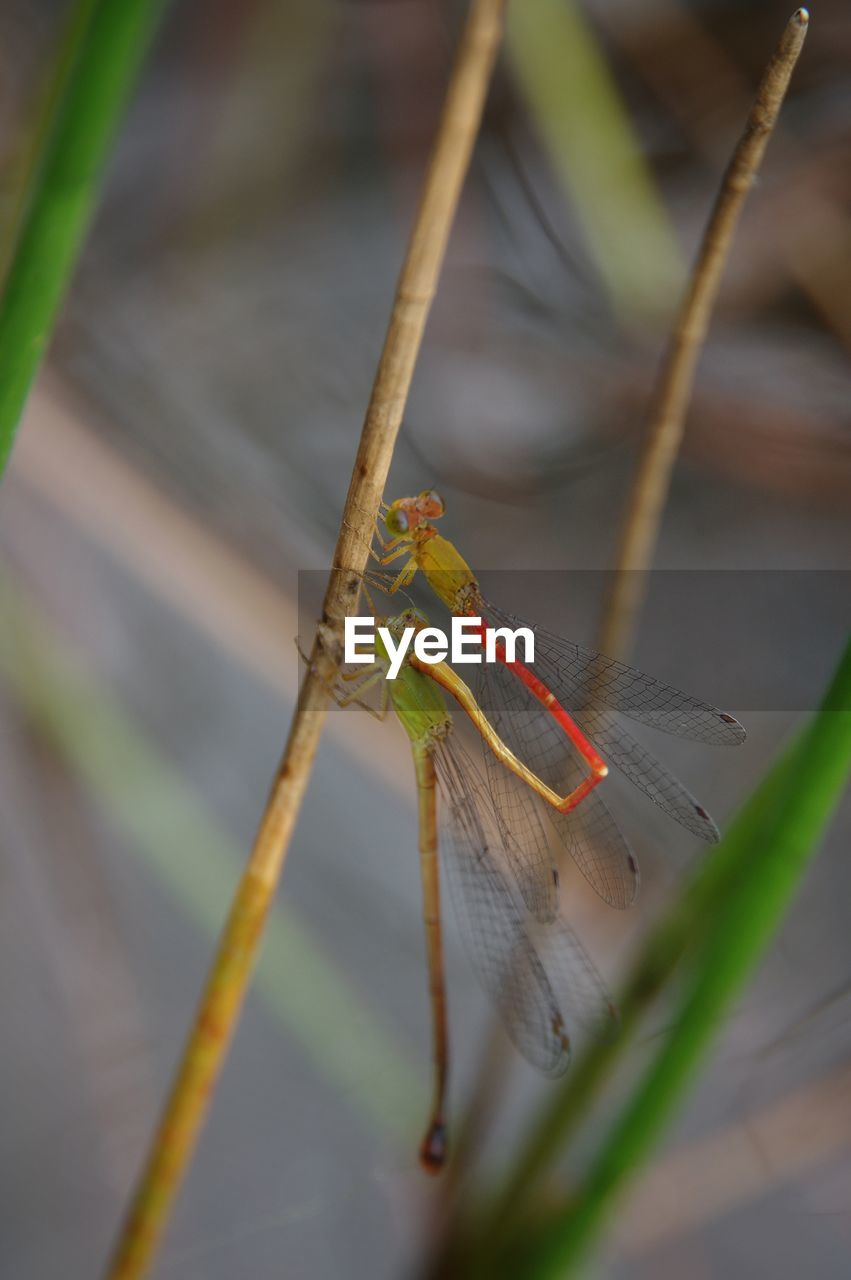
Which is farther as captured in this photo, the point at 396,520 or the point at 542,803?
the point at 542,803

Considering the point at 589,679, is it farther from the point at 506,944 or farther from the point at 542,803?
the point at 506,944

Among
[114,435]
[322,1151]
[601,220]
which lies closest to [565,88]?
[601,220]

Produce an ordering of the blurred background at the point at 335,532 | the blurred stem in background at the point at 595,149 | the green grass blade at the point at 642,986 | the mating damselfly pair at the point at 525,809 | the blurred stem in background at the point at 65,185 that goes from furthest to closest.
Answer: the blurred stem in background at the point at 595,149 < the blurred background at the point at 335,532 < the mating damselfly pair at the point at 525,809 < the green grass blade at the point at 642,986 < the blurred stem in background at the point at 65,185

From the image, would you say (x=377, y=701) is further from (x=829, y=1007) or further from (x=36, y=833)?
(x=829, y=1007)

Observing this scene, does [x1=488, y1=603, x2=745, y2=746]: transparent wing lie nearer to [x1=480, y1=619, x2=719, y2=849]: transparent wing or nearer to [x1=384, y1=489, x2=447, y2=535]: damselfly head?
[x1=480, y1=619, x2=719, y2=849]: transparent wing

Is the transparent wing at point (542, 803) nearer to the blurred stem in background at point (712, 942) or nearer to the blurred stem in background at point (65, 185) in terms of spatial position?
the blurred stem in background at point (712, 942)

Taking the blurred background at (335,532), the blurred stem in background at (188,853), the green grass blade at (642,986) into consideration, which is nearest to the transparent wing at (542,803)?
the green grass blade at (642,986)

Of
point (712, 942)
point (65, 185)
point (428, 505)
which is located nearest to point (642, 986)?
point (712, 942)
